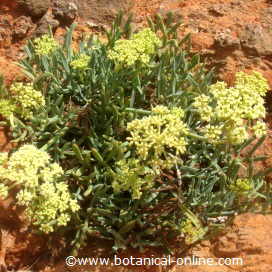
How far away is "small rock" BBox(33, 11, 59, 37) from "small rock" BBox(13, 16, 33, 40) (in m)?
0.11

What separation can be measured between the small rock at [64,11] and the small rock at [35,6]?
10cm

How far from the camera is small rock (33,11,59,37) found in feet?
14.3

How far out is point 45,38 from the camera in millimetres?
3420

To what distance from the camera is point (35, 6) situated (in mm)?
4516

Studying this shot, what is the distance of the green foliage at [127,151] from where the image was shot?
3.27 meters

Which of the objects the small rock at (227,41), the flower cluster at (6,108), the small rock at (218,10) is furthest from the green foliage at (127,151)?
the small rock at (218,10)

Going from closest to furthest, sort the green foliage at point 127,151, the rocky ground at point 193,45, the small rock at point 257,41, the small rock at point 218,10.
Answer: the green foliage at point 127,151 < the rocky ground at point 193,45 < the small rock at point 257,41 < the small rock at point 218,10

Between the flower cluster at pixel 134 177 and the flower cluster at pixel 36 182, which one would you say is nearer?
the flower cluster at pixel 36 182

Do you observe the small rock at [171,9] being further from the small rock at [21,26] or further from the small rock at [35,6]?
the small rock at [21,26]

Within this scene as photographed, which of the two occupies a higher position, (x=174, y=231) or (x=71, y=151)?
(x=71, y=151)

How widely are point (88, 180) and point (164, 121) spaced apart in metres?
0.99

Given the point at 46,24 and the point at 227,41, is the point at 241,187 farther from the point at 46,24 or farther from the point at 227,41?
the point at 46,24

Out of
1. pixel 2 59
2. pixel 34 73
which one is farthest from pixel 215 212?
pixel 2 59

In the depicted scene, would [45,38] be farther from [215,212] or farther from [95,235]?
[215,212]
